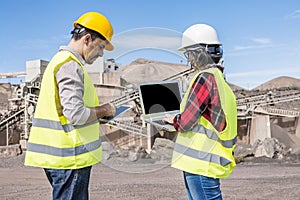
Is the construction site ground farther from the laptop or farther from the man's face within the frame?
the man's face

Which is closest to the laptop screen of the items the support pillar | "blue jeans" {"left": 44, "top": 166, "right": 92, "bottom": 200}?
"blue jeans" {"left": 44, "top": 166, "right": 92, "bottom": 200}

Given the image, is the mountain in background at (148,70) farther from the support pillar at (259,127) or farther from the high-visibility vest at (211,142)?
the support pillar at (259,127)

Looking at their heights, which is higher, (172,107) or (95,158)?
(172,107)

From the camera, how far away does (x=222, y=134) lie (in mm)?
2975

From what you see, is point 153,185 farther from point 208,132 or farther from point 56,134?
point 56,134

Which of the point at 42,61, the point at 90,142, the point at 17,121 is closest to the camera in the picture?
the point at 90,142

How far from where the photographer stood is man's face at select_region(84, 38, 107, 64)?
2.93 m

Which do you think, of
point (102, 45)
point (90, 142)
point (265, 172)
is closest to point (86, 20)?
point (102, 45)

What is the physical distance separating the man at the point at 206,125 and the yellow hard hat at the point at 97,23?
0.61 meters

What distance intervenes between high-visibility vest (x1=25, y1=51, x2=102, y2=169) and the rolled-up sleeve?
55 mm

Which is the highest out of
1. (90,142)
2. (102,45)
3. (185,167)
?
(102,45)

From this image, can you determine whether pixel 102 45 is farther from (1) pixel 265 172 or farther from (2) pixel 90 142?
(1) pixel 265 172

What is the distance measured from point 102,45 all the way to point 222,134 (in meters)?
0.99

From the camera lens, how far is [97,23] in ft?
9.53
